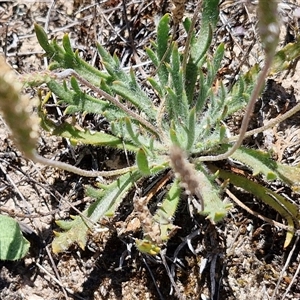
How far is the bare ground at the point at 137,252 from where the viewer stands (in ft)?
9.63

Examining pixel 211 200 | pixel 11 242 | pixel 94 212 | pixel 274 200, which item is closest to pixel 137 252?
pixel 94 212

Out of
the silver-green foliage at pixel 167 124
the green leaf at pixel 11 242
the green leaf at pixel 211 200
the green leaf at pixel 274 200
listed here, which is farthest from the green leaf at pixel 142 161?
the green leaf at pixel 11 242

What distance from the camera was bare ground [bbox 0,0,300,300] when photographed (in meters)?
2.94

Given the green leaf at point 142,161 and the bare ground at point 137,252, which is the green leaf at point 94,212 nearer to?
the bare ground at point 137,252

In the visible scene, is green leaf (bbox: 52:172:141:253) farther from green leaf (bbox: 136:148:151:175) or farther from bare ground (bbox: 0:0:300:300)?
green leaf (bbox: 136:148:151:175)

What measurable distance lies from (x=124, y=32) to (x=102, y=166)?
111cm

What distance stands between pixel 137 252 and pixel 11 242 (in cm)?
73

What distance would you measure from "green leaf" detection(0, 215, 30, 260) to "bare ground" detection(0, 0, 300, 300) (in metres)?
0.09

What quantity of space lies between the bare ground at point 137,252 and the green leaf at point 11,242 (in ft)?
0.30

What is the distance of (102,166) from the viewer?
3297mm

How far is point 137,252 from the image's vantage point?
301 centimetres

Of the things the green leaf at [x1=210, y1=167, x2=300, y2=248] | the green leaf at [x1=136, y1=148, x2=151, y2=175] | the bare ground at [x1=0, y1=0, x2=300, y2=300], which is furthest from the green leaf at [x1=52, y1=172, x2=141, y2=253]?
the green leaf at [x1=210, y1=167, x2=300, y2=248]

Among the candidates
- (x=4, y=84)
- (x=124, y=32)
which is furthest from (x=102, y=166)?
(x=4, y=84)

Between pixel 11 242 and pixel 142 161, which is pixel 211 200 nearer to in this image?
pixel 142 161
